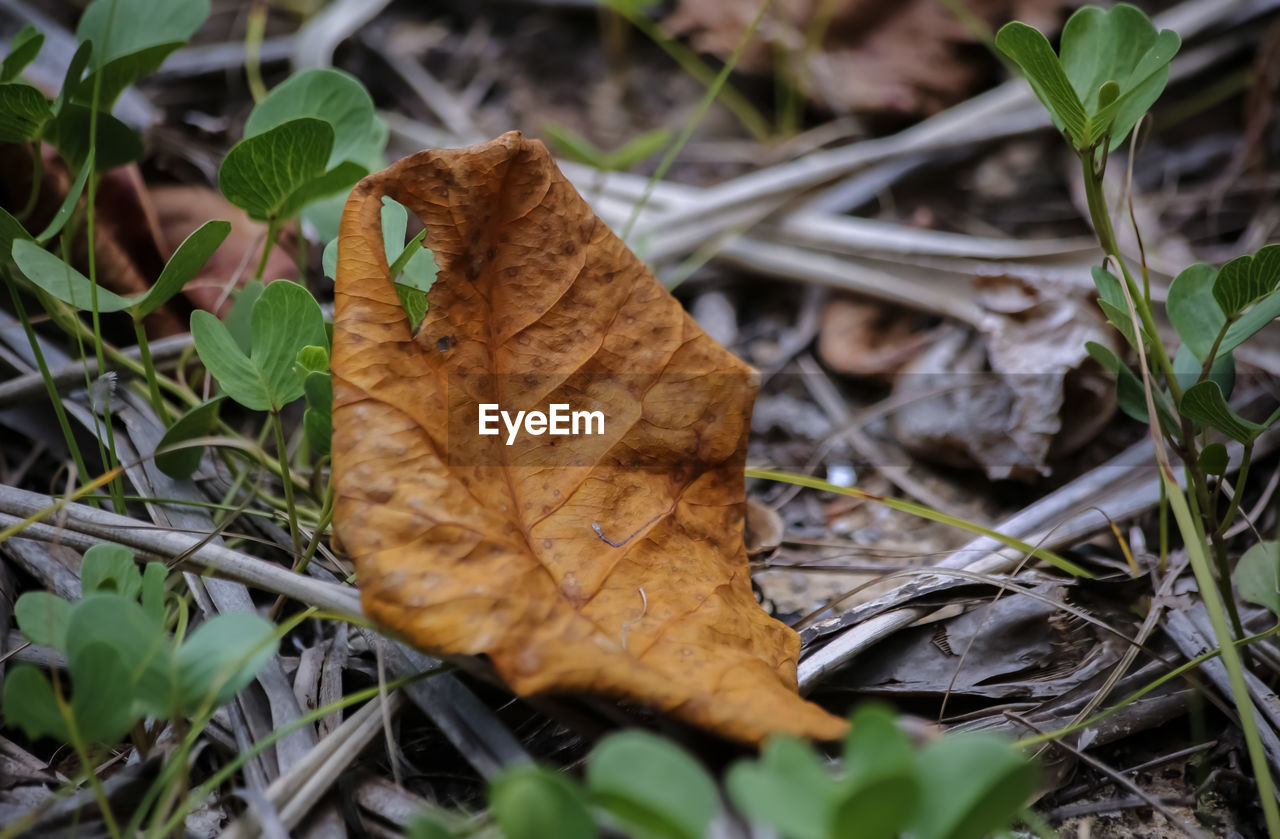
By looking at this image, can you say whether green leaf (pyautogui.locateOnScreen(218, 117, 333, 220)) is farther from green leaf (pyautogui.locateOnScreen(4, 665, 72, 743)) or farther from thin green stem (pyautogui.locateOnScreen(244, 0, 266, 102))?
thin green stem (pyautogui.locateOnScreen(244, 0, 266, 102))

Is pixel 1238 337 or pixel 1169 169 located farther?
pixel 1169 169

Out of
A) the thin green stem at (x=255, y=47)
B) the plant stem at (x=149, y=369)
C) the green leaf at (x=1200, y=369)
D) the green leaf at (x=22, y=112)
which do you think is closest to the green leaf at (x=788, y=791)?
the green leaf at (x=1200, y=369)

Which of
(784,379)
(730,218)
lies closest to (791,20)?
(730,218)

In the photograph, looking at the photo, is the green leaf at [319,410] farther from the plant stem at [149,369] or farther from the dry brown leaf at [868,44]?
the dry brown leaf at [868,44]

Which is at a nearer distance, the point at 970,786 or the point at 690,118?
the point at 970,786

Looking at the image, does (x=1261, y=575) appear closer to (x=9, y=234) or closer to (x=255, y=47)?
(x=9, y=234)

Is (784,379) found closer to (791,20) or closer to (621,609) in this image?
(621,609)

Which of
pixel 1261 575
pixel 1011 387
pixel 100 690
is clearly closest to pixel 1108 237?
pixel 1261 575
